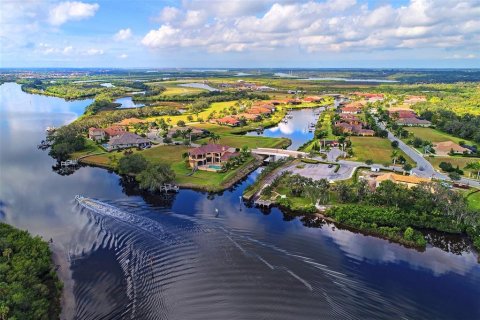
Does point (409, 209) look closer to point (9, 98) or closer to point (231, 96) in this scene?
point (231, 96)

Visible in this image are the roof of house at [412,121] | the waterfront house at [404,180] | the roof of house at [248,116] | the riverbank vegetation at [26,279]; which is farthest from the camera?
the roof of house at [248,116]

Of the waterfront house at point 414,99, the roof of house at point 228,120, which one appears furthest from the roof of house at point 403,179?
the waterfront house at point 414,99

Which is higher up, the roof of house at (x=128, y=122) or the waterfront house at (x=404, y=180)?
the roof of house at (x=128, y=122)

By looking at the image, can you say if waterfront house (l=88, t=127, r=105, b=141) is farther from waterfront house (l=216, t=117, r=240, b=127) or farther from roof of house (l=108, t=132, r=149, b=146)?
waterfront house (l=216, t=117, r=240, b=127)

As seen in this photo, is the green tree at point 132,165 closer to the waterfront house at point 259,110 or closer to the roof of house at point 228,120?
the roof of house at point 228,120

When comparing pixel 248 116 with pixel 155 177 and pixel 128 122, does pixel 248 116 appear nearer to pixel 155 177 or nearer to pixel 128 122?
pixel 128 122

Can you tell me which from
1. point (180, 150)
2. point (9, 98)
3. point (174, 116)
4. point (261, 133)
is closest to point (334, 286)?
point (180, 150)
